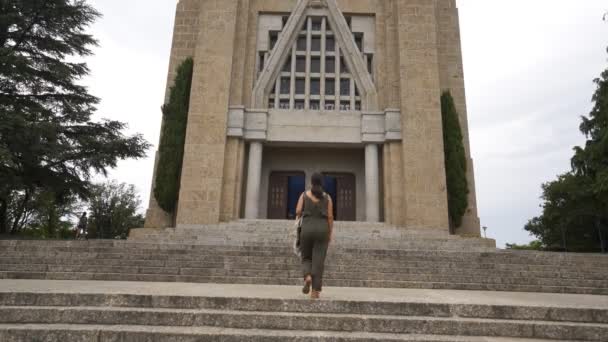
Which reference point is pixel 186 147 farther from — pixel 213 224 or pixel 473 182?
pixel 473 182

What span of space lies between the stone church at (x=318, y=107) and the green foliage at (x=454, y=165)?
86 cm

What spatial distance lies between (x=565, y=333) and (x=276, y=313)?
2931 mm

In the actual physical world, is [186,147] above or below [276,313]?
above

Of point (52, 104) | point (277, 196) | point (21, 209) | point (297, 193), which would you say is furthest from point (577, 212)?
point (21, 209)

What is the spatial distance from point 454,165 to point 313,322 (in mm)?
12750

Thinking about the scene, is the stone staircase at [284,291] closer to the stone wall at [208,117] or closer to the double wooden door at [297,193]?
the stone wall at [208,117]

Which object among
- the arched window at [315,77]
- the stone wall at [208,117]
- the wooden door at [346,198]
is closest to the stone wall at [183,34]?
the stone wall at [208,117]

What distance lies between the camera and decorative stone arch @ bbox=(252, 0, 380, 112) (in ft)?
53.2

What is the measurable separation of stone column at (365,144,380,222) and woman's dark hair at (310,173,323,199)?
10434mm

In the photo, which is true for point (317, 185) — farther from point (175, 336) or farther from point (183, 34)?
point (183, 34)

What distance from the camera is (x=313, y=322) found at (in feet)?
11.9

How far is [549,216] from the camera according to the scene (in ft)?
92.0

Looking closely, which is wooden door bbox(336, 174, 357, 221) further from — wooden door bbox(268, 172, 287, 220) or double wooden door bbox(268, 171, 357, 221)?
wooden door bbox(268, 172, 287, 220)

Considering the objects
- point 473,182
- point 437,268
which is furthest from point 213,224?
point 473,182
